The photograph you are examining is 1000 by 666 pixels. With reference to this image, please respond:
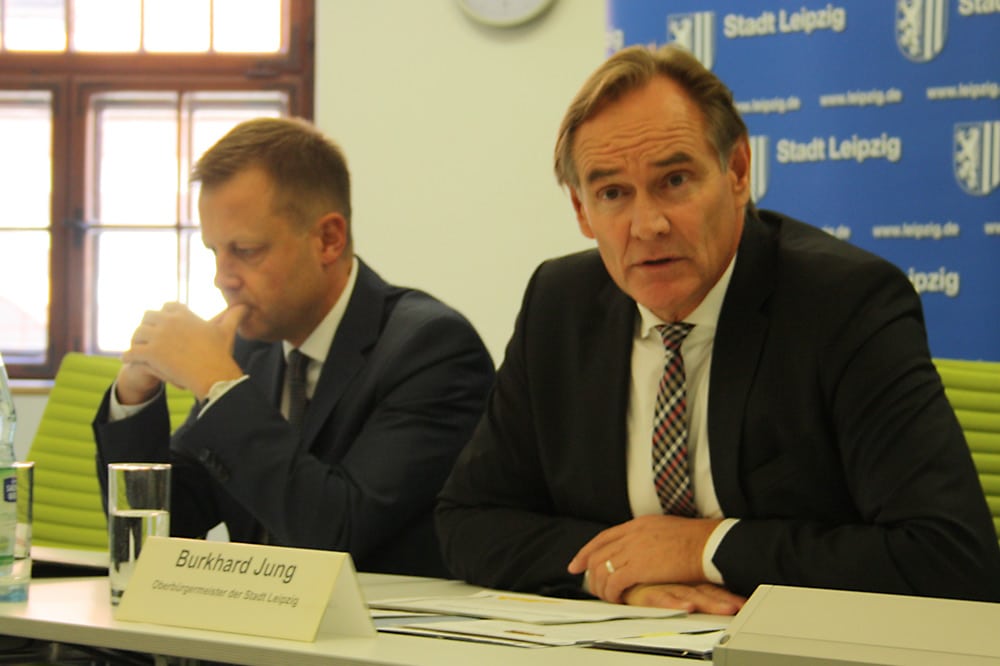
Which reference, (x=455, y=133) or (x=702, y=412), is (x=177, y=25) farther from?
(x=702, y=412)

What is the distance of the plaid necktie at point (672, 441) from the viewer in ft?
5.98

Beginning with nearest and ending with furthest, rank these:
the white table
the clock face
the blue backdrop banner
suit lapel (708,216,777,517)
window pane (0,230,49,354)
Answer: the white table
suit lapel (708,216,777,517)
the blue backdrop banner
the clock face
window pane (0,230,49,354)

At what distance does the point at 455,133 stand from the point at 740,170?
2.65 meters

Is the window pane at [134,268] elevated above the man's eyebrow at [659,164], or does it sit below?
below

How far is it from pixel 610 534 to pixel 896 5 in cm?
232

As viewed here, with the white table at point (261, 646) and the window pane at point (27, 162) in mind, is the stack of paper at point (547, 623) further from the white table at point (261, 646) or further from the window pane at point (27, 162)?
the window pane at point (27, 162)

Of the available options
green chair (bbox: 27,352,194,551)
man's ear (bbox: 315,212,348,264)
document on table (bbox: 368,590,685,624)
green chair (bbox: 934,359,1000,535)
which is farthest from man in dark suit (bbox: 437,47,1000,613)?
green chair (bbox: 27,352,194,551)

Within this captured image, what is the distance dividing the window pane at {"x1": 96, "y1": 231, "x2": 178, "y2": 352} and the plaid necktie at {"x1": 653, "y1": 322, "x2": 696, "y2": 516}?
3.31 metres

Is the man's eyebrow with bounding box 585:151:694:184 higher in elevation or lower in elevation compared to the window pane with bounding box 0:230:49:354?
higher

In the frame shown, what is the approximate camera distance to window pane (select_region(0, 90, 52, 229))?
192 inches

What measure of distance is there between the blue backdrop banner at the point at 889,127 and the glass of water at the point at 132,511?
95.9 inches

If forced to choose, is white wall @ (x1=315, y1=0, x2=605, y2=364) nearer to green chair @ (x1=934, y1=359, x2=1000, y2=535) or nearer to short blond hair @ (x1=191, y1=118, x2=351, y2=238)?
short blond hair @ (x1=191, y1=118, x2=351, y2=238)

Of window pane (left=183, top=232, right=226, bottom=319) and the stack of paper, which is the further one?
window pane (left=183, top=232, right=226, bottom=319)

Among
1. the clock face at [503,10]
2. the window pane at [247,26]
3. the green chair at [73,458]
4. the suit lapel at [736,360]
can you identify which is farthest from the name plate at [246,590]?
the window pane at [247,26]
